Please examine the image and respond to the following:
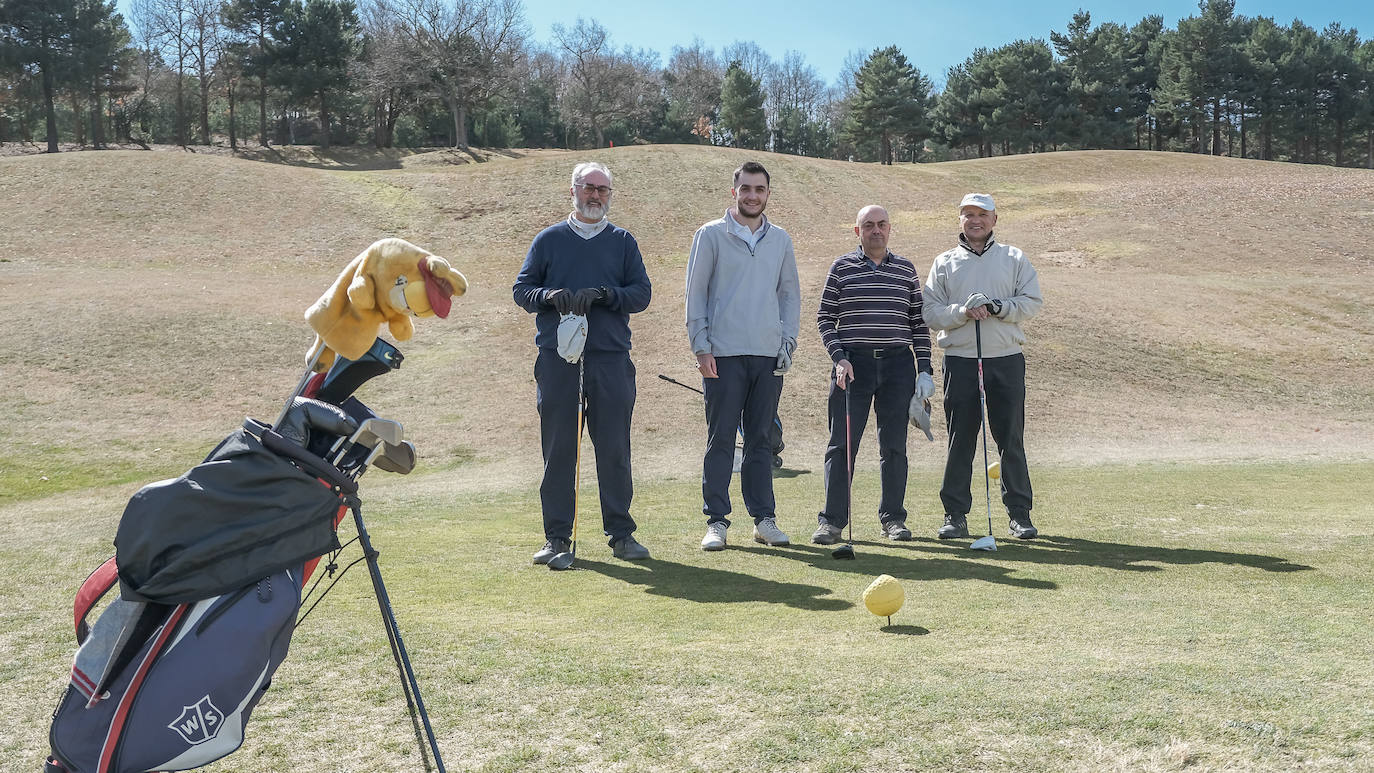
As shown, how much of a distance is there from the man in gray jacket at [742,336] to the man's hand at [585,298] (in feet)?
2.83

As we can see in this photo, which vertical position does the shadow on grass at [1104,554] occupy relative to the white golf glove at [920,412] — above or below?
below

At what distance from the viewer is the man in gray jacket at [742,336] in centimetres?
704

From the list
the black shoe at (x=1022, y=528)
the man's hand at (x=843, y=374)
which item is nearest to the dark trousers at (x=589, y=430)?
the man's hand at (x=843, y=374)

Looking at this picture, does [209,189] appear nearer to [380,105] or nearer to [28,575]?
[380,105]

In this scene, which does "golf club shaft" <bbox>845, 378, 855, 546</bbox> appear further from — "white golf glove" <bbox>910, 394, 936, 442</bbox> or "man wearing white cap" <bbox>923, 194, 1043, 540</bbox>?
"man wearing white cap" <bbox>923, 194, 1043, 540</bbox>

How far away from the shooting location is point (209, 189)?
3603 centimetres

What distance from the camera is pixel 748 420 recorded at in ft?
23.8

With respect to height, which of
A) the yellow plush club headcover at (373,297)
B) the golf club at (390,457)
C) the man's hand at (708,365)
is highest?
the yellow plush club headcover at (373,297)

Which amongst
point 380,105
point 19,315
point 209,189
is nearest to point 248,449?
point 19,315

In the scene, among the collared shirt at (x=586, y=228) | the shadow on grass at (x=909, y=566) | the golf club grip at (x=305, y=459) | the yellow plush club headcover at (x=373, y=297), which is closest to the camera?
the golf club grip at (x=305, y=459)

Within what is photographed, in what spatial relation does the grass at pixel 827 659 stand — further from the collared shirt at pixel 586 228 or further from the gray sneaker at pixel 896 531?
the collared shirt at pixel 586 228

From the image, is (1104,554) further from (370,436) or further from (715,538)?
(370,436)

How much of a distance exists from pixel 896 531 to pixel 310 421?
5139mm

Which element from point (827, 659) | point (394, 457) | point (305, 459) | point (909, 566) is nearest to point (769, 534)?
point (909, 566)
